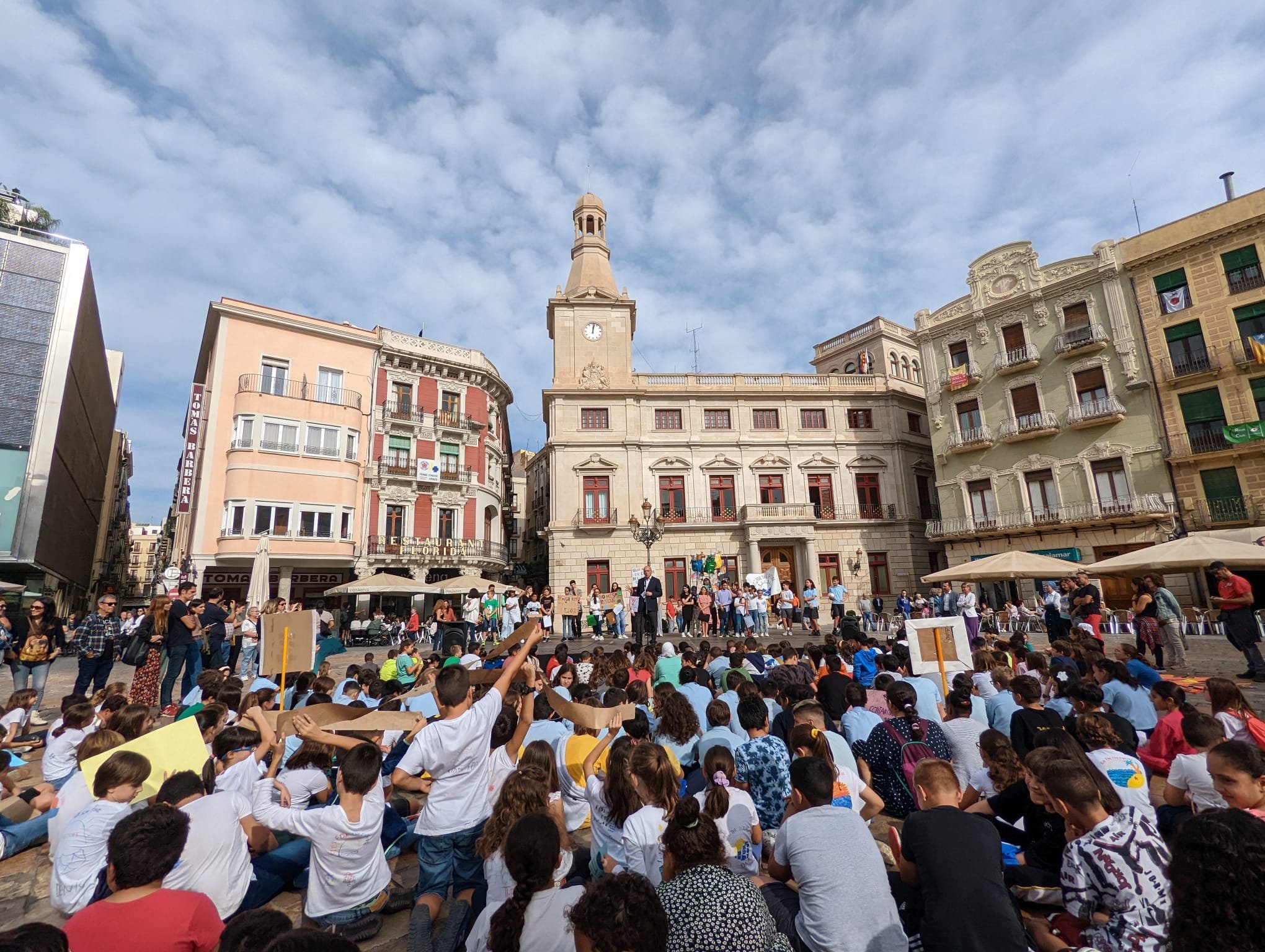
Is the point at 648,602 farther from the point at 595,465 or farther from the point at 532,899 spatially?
the point at 532,899

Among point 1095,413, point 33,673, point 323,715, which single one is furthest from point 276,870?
point 1095,413

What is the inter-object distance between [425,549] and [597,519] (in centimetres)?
840

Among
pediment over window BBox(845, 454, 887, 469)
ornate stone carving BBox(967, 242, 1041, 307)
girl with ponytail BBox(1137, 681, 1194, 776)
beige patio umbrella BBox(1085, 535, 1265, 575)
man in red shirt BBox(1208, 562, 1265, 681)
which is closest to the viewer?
girl with ponytail BBox(1137, 681, 1194, 776)

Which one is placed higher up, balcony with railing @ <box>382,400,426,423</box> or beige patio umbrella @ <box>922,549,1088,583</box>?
balcony with railing @ <box>382,400,426,423</box>

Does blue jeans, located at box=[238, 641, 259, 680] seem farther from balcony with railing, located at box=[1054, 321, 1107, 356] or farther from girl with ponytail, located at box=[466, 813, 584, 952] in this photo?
balcony with railing, located at box=[1054, 321, 1107, 356]

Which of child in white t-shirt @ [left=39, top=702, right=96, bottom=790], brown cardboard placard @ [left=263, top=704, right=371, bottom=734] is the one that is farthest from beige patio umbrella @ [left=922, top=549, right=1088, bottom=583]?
child in white t-shirt @ [left=39, top=702, right=96, bottom=790]

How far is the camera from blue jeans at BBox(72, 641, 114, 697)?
32.2ft

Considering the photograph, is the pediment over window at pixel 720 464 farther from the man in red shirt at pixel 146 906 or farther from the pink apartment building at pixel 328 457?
the man in red shirt at pixel 146 906

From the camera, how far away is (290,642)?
25.6ft

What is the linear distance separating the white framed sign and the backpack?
3455 mm

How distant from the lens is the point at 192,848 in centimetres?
350

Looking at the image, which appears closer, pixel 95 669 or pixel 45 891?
pixel 45 891

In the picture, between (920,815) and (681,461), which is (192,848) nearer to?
(920,815)

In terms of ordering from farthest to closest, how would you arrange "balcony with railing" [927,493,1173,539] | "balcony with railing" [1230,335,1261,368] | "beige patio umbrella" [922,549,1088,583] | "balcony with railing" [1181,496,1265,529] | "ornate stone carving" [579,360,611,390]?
"ornate stone carving" [579,360,611,390]
"balcony with railing" [927,493,1173,539]
"balcony with railing" [1230,335,1261,368]
"balcony with railing" [1181,496,1265,529]
"beige patio umbrella" [922,549,1088,583]
